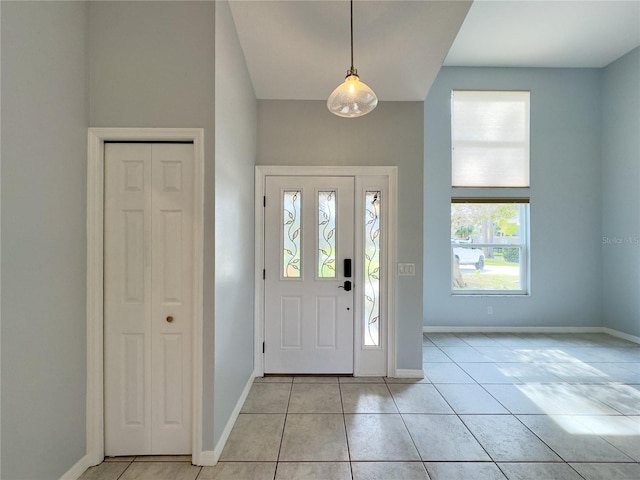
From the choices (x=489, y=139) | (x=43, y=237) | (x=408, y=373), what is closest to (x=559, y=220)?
(x=489, y=139)

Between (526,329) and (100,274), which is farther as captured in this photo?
(526,329)

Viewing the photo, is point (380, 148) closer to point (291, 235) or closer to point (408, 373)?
point (291, 235)

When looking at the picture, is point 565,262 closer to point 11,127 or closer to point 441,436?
point 441,436

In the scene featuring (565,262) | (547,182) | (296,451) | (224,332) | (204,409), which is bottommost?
(296,451)

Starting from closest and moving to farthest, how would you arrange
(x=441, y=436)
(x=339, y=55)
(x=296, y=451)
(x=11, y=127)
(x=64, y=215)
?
(x=11, y=127)
(x=64, y=215)
(x=296, y=451)
(x=441, y=436)
(x=339, y=55)

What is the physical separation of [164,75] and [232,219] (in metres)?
1.08

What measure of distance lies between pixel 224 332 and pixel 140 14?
227cm

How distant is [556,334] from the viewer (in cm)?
462

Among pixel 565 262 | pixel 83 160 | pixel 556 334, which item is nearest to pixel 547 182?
pixel 565 262

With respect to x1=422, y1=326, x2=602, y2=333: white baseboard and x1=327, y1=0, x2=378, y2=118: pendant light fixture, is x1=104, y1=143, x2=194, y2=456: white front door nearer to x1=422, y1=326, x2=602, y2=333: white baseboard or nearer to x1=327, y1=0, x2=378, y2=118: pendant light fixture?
x1=327, y1=0, x2=378, y2=118: pendant light fixture

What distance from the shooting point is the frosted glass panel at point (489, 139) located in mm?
4738

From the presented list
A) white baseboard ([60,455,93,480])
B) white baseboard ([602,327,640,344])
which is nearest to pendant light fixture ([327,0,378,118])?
white baseboard ([60,455,93,480])

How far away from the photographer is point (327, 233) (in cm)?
316

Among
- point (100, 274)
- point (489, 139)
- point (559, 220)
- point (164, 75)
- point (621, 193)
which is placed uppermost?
point (489, 139)
